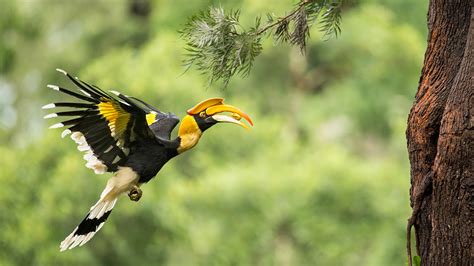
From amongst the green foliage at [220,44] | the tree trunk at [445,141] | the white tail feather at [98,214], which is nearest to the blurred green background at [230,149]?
→ the white tail feather at [98,214]

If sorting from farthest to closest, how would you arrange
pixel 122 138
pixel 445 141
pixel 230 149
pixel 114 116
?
pixel 230 149 → pixel 122 138 → pixel 114 116 → pixel 445 141

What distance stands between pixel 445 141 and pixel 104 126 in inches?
51.1

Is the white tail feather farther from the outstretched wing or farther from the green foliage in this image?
the green foliage

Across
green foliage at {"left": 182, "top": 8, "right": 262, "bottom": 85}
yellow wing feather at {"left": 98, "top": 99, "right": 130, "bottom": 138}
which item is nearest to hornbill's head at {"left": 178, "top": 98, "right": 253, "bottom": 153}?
green foliage at {"left": 182, "top": 8, "right": 262, "bottom": 85}

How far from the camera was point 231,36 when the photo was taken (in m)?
4.43

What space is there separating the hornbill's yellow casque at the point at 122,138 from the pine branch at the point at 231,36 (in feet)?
0.48

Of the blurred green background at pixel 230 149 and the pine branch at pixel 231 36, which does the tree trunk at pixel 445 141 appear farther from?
the blurred green background at pixel 230 149

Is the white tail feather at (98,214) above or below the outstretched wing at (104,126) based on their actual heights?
below

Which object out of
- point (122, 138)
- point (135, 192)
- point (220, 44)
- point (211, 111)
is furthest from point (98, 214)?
point (220, 44)

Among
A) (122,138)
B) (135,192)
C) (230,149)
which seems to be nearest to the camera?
(122,138)

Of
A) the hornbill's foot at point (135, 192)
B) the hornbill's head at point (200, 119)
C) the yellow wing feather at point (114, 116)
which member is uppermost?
the hornbill's head at point (200, 119)

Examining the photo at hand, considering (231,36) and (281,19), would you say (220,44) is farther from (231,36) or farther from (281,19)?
(281,19)

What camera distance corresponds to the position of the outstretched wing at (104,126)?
4246 millimetres

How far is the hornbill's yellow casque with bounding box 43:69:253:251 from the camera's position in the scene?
4.30m
